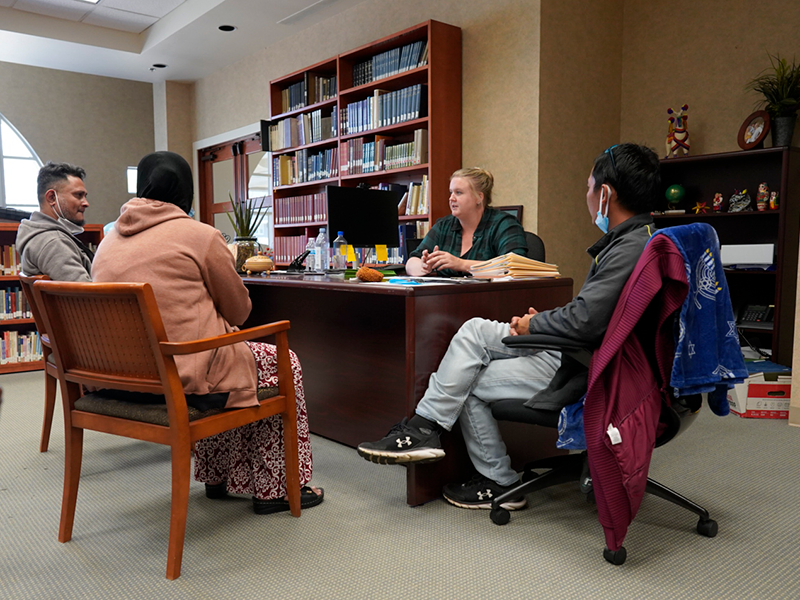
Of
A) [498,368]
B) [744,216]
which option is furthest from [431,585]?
[744,216]

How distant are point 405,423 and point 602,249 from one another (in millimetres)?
838

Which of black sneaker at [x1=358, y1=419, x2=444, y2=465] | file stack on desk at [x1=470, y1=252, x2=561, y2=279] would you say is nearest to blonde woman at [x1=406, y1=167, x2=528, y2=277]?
file stack on desk at [x1=470, y1=252, x2=561, y2=279]

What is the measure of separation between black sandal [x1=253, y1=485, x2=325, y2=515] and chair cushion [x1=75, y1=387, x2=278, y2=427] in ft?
1.36

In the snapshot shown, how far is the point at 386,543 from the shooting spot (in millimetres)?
1791

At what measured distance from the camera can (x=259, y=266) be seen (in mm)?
3008

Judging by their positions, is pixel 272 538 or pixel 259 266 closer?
pixel 272 538

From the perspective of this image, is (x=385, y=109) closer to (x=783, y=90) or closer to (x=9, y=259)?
(x=783, y=90)

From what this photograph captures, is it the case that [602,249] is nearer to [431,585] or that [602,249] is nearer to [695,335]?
[695,335]

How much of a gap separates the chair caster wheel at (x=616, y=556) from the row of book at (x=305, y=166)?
392 cm

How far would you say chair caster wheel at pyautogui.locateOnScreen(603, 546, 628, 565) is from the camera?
1.65 m

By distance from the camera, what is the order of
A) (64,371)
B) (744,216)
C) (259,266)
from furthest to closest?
(744,216), (259,266), (64,371)

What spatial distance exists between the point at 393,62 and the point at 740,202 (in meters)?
2.49

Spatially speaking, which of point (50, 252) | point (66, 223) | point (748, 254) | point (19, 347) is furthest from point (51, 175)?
point (748, 254)

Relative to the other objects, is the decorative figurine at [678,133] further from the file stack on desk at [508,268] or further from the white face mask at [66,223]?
the white face mask at [66,223]
